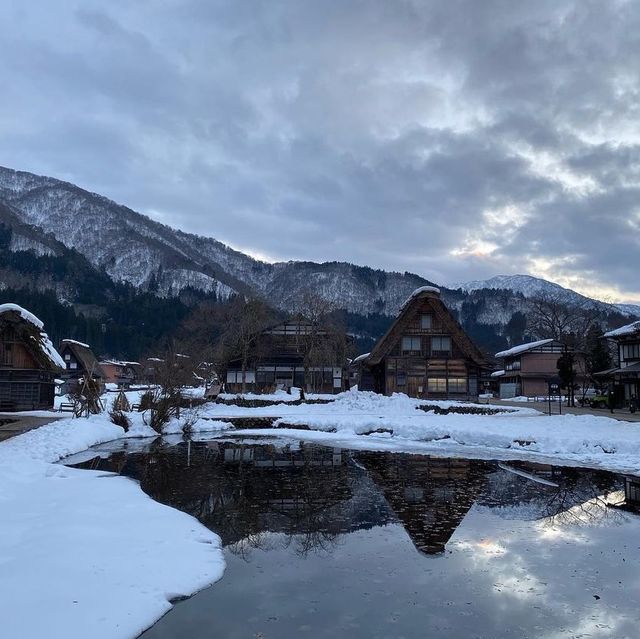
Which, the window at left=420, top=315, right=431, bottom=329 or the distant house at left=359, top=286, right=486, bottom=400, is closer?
the distant house at left=359, top=286, right=486, bottom=400

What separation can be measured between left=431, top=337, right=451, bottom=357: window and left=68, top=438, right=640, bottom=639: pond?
29.1 metres

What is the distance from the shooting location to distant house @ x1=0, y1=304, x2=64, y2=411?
1298 inches

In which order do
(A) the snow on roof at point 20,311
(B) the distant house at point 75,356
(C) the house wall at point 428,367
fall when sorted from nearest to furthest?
(A) the snow on roof at point 20,311 < (C) the house wall at point 428,367 < (B) the distant house at point 75,356

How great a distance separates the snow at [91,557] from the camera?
5.38 meters

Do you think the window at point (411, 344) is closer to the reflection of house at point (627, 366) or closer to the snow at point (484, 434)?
the snow at point (484, 434)

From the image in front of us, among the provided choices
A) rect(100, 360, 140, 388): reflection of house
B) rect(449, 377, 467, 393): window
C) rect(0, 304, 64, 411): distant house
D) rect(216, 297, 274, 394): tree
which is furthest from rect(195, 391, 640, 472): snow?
rect(100, 360, 140, 388): reflection of house

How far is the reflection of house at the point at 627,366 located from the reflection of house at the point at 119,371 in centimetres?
7108

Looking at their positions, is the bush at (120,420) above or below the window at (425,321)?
below

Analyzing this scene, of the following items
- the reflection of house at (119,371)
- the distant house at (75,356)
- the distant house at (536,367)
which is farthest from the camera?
the reflection of house at (119,371)

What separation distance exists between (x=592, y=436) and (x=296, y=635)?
58.9ft

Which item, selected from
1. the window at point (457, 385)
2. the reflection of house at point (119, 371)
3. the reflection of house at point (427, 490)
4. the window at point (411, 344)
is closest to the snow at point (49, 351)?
the reflection of house at point (427, 490)

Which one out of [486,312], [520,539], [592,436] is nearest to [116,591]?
[520,539]

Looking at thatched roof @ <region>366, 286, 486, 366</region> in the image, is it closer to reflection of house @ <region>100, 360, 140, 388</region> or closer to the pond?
the pond

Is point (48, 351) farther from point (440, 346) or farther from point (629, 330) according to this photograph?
point (629, 330)
